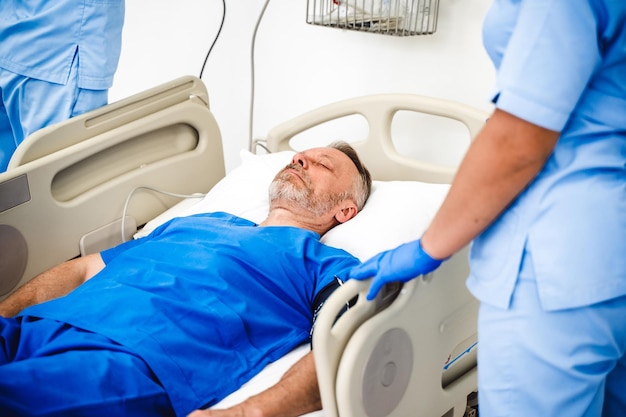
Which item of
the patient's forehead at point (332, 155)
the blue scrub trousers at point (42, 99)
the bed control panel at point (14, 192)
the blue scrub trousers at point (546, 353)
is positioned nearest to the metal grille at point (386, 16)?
the patient's forehead at point (332, 155)

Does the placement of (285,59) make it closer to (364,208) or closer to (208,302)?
(364,208)

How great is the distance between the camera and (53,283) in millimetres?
1866

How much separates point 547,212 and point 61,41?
59.2 inches

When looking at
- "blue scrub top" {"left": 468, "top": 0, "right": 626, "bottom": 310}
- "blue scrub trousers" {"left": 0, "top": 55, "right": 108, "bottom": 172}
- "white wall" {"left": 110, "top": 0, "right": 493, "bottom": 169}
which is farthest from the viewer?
"white wall" {"left": 110, "top": 0, "right": 493, "bottom": 169}

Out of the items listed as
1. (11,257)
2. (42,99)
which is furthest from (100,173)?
(11,257)

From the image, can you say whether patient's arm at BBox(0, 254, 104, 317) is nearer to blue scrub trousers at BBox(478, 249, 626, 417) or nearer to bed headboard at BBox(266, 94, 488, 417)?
bed headboard at BBox(266, 94, 488, 417)

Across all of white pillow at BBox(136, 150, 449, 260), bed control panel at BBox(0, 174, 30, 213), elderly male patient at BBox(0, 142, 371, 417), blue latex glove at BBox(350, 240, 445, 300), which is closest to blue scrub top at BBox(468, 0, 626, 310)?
blue latex glove at BBox(350, 240, 445, 300)

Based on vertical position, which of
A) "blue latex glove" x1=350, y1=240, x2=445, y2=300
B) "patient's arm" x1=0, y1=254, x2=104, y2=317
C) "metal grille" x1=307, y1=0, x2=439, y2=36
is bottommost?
"patient's arm" x1=0, y1=254, x2=104, y2=317

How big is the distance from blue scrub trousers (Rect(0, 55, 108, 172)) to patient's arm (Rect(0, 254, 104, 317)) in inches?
17.7

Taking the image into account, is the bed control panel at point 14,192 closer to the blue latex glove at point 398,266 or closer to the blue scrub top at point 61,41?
the blue scrub top at point 61,41

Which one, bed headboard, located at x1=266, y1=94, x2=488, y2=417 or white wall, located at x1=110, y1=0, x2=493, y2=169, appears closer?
bed headboard, located at x1=266, y1=94, x2=488, y2=417

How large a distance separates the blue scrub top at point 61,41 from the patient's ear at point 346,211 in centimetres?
79

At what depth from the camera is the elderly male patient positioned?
4.68 feet

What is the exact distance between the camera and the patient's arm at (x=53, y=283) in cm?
181
